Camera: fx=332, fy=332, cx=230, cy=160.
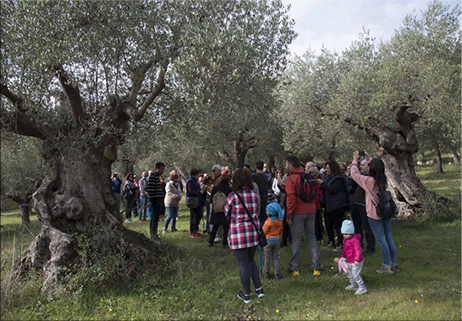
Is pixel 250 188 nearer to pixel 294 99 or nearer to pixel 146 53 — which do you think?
pixel 146 53

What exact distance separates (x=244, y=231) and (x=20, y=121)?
5602 mm

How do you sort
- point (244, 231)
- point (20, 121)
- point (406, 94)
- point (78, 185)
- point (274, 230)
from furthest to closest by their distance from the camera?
point (406, 94), point (78, 185), point (20, 121), point (274, 230), point (244, 231)

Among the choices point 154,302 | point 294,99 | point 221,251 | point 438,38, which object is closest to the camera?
point 154,302

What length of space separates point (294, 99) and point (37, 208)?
14075 millimetres

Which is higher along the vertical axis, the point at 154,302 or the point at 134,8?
the point at 134,8

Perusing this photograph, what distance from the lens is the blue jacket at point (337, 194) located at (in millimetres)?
7887

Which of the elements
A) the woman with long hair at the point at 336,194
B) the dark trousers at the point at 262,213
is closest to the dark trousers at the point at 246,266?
the woman with long hair at the point at 336,194

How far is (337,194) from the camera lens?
26.4 ft

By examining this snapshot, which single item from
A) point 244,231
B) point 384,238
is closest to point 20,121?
point 244,231

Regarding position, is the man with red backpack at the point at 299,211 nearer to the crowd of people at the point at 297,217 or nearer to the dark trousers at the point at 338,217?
the crowd of people at the point at 297,217

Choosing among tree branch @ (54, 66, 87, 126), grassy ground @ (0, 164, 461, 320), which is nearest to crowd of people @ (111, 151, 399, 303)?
grassy ground @ (0, 164, 461, 320)

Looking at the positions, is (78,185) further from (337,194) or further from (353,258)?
(337,194)

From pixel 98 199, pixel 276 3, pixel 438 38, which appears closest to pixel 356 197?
pixel 276 3

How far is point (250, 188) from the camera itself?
5695mm
